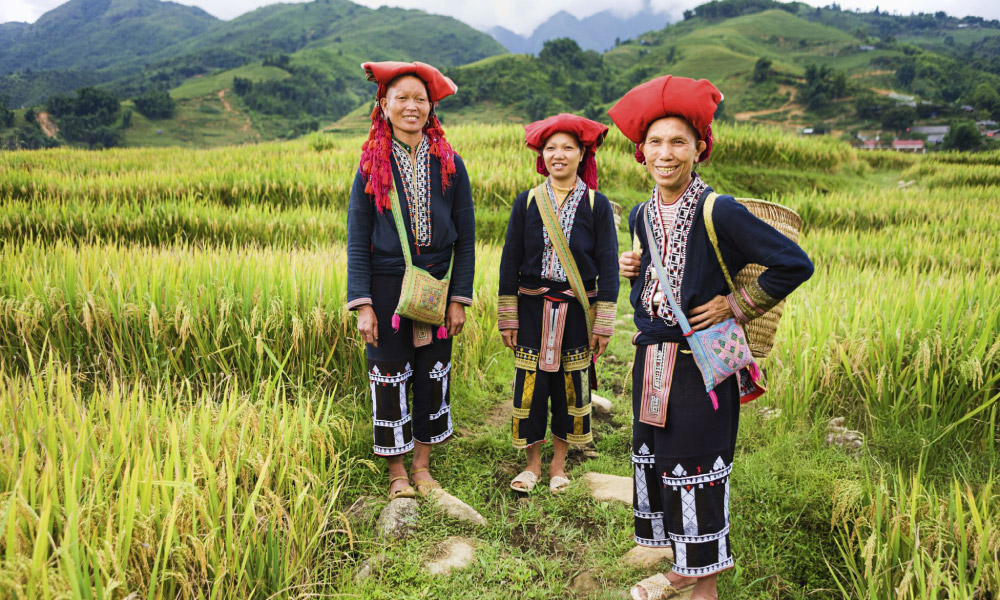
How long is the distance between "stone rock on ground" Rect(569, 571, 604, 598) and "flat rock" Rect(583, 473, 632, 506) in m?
0.48

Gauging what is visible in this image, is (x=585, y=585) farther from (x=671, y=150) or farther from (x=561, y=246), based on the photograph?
(x=671, y=150)

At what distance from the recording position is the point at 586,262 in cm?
256

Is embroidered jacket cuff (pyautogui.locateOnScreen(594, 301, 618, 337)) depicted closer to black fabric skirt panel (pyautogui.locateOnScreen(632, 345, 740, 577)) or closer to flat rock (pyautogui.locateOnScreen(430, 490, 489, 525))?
black fabric skirt panel (pyautogui.locateOnScreen(632, 345, 740, 577))

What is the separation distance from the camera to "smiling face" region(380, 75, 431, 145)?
94.7 inches

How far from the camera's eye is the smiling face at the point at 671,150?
70.6 inches

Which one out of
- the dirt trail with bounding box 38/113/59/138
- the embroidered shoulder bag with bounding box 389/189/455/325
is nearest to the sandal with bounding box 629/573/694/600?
the embroidered shoulder bag with bounding box 389/189/455/325

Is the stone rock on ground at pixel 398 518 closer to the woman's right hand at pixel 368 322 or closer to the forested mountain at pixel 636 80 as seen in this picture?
the woman's right hand at pixel 368 322

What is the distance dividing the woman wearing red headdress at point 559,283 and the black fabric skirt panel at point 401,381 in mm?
358

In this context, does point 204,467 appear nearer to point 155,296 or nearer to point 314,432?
point 314,432

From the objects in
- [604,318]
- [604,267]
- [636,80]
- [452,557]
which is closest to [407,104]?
[604,267]

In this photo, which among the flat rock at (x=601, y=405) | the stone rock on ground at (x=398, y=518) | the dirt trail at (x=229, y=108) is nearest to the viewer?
the stone rock on ground at (x=398, y=518)

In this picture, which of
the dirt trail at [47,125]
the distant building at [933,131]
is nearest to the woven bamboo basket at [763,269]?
the distant building at [933,131]

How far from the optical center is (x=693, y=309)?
1.88 meters

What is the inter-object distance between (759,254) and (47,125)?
2817 inches
